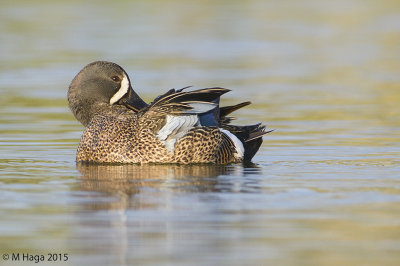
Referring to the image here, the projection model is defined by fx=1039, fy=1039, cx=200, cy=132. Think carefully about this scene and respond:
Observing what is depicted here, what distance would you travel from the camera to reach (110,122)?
9898 millimetres

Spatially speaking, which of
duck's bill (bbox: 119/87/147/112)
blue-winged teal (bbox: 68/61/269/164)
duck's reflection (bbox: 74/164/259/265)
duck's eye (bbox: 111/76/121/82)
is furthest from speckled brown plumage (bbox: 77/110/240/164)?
duck's eye (bbox: 111/76/121/82)

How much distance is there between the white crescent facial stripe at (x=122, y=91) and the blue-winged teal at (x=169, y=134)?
0.12m

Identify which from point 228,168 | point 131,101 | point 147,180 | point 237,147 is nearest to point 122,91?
point 131,101

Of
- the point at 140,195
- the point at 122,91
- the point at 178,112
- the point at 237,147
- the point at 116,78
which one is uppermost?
the point at 116,78

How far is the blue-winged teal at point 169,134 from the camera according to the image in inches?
379

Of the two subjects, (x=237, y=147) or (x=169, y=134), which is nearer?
(x=169, y=134)

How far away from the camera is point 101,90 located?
10.3m

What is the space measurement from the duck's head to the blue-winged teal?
102 mm

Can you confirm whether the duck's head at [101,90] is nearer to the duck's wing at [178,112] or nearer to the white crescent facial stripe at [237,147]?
the duck's wing at [178,112]

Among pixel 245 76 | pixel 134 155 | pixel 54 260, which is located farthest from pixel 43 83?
pixel 54 260

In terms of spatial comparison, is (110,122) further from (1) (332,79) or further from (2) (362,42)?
(2) (362,42)

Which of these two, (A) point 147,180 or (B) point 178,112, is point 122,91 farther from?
(A) point 147,180

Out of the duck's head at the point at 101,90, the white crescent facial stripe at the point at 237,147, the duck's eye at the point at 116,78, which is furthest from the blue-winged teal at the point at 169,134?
the duck's eye at the point at 116,78

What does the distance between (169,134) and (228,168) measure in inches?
24.9
